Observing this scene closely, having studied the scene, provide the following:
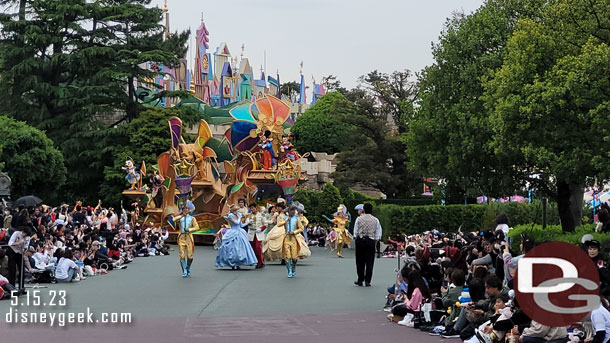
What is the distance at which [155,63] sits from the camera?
56875 millimetres

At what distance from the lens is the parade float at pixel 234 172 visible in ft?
134

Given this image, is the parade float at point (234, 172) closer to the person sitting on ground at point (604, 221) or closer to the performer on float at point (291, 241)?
the performer on float at point (291, 241)

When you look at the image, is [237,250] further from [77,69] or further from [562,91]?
[77,69]

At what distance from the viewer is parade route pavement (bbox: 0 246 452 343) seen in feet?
41.2

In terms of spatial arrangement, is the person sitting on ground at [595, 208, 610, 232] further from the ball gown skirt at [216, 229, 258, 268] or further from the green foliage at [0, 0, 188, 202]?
the green foliage at [0, 0, 188, 202]

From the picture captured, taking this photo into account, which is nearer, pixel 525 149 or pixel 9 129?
pixel 525 149

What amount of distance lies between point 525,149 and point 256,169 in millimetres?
20471

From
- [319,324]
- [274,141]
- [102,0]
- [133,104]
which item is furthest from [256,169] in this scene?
[319,324]

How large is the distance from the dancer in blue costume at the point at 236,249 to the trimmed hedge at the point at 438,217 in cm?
1858

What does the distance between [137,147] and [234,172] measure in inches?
459

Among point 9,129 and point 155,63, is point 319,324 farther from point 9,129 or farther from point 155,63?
point 155,63

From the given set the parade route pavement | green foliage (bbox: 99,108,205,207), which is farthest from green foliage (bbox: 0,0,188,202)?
the parade route pavement

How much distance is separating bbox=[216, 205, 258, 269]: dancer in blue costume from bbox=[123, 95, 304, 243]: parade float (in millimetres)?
14119

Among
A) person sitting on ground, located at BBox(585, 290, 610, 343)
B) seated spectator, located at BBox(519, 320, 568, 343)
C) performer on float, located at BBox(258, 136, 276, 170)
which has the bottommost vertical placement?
seated spectator, located at BBox(519, 320, 568, 343)
